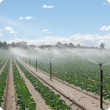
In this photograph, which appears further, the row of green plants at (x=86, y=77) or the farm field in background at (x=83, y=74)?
the farm field in background at (x=83, y=74)

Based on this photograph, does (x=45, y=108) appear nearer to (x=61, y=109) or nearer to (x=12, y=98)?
(x=61, y=109)

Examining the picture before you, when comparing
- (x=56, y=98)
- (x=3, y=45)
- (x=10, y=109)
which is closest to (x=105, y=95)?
(x=56, y=98)

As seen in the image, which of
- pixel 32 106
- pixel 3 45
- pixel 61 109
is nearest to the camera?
pixel 61 109

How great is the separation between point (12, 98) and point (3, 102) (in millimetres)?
723

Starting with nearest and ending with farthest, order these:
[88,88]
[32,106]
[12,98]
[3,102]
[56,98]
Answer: [32,106], [56,98], [3,102], [12,98], [88,88]

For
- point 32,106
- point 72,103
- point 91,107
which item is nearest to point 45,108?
point 32,106

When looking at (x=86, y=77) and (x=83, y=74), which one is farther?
(x=83, y=74)

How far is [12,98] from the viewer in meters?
8.41

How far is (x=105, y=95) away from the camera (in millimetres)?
8109

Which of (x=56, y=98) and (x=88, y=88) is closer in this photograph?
(x=56, y=98)

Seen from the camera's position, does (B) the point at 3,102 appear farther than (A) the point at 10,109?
Yes

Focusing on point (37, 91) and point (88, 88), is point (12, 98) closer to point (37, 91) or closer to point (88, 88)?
point (37, 91)

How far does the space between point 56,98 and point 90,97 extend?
2.30m

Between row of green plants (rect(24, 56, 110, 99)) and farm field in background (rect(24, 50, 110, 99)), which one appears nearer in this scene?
row of green plants (rect(24, 56, 110, 99))
